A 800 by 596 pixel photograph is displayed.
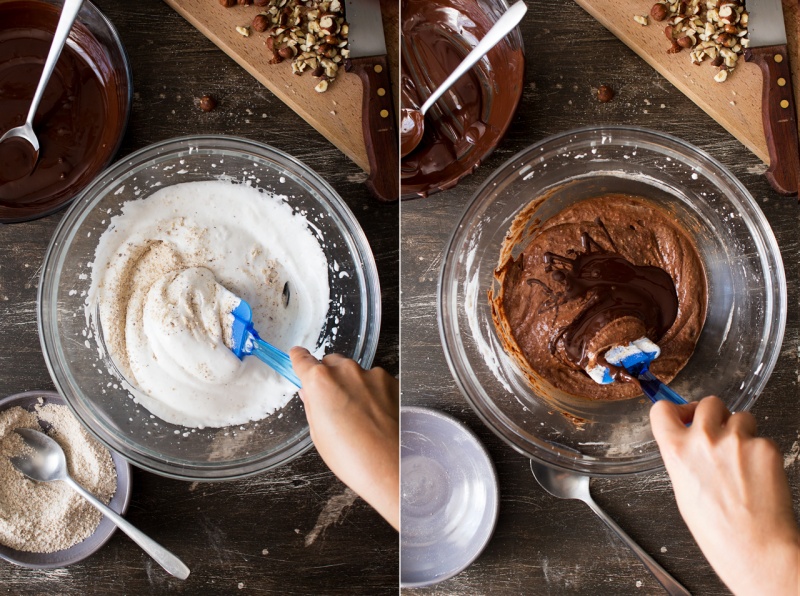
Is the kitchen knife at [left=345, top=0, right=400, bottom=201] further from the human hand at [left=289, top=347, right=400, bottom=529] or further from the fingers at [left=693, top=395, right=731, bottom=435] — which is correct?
the fingers at [left=693, top=395, right=731, bottom=435]

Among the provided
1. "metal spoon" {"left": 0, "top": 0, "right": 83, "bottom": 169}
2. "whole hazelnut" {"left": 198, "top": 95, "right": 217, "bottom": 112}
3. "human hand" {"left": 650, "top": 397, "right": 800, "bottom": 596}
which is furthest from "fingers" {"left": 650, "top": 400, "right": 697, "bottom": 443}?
"metal spoon" {"left": 0, "top": 0, "right": 83, "bottom": 169}

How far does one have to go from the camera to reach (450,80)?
0.67m

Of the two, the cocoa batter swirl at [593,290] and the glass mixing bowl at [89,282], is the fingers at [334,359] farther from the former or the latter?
the cocoa batter swirl at [593,290]

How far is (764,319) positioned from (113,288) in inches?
26.3

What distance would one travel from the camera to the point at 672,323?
676mm

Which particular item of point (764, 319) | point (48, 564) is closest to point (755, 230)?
point (764, 319)

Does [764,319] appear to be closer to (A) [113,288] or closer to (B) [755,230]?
(B) [755,230]

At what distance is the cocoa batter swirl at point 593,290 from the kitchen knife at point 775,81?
0.13 meters

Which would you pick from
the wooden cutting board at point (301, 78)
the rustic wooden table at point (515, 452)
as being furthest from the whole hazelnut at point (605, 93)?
the wooden cutting board at point (301, 78)

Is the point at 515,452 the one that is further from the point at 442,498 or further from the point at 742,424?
the point at 742,424

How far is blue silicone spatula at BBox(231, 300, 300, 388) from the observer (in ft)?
2.01

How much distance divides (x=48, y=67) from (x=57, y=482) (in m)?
0.43

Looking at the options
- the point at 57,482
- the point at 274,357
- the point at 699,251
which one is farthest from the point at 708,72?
the point at 57,482

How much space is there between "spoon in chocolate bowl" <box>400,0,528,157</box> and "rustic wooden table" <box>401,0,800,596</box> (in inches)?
2.0
